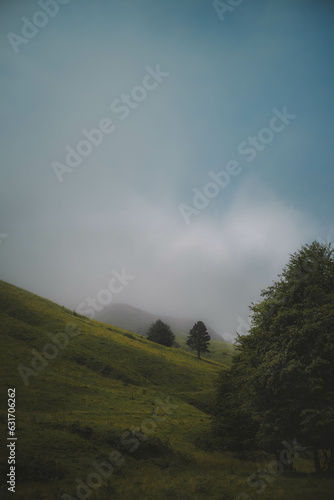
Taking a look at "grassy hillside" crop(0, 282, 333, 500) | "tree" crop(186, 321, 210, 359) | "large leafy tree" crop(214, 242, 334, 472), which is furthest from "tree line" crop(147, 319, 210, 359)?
"large leafy tree" crop(214, 242, 334, 472)

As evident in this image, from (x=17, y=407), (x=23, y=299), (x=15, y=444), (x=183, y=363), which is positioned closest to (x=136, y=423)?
(x=17, y=407)

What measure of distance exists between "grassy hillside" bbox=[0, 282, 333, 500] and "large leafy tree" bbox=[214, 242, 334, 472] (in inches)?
103

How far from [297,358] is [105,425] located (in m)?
19.2

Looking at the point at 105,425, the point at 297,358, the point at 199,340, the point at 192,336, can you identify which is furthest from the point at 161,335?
the point at 297,358

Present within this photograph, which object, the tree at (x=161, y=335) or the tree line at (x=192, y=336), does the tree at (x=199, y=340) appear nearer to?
the tree line at (x=192, y=336)

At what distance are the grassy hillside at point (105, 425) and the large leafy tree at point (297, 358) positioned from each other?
8.61 ft

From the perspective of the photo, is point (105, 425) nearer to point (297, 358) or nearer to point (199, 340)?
point (297, 358)

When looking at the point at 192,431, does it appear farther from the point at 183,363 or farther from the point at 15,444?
the point at 183,363

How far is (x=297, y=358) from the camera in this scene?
590 inches

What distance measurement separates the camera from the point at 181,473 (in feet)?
55.6

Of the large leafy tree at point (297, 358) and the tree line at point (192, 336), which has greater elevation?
the large leafy tree at point (297, 358)

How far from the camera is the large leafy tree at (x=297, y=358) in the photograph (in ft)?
46.2

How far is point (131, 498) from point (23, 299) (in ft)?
209

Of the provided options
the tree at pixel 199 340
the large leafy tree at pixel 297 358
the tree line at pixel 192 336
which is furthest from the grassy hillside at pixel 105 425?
the tree line at pixel 192 336
